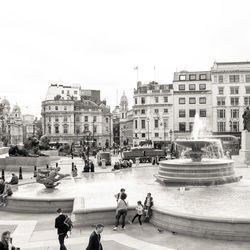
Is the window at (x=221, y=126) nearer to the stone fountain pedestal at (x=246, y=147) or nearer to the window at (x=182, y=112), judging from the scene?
the window at (x=182, y=112)

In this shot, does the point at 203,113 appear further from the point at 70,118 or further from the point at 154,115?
the point at 70,118

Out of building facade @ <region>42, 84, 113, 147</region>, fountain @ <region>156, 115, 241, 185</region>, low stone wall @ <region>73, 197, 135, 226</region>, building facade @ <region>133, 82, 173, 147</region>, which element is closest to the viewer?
low stone wall @ <region>73, 197, 135, 226</region>

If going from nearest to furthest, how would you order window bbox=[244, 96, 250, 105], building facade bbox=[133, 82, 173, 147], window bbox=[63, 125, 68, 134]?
window bbox=[244, 96, 250, 105]
building facade bbox=[133, 82, 173, 147]
window bbox=[63, 125, 68, 134]

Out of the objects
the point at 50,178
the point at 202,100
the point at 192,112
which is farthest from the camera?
the point at 192,112

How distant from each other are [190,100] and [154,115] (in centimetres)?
878

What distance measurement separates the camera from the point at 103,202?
50.5ft

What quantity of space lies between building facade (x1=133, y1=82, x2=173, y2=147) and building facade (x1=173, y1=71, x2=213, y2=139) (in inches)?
71.4

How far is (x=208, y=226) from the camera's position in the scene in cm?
1113

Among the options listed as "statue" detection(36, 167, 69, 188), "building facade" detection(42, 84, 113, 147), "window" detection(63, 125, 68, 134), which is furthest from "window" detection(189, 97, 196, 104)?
"statue" detection(36, 167, 69, 188)

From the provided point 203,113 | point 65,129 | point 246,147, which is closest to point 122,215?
point 246,147

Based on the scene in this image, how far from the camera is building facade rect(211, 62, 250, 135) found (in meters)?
74.5

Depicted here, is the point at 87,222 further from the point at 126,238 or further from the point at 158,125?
the point at 158,125

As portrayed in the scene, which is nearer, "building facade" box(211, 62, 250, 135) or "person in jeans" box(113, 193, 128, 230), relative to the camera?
"person in jeans" box(113, 193, 128, 230)

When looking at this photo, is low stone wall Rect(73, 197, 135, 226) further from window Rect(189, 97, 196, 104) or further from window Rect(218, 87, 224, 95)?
window Rect(189, 97, 196, 104)
